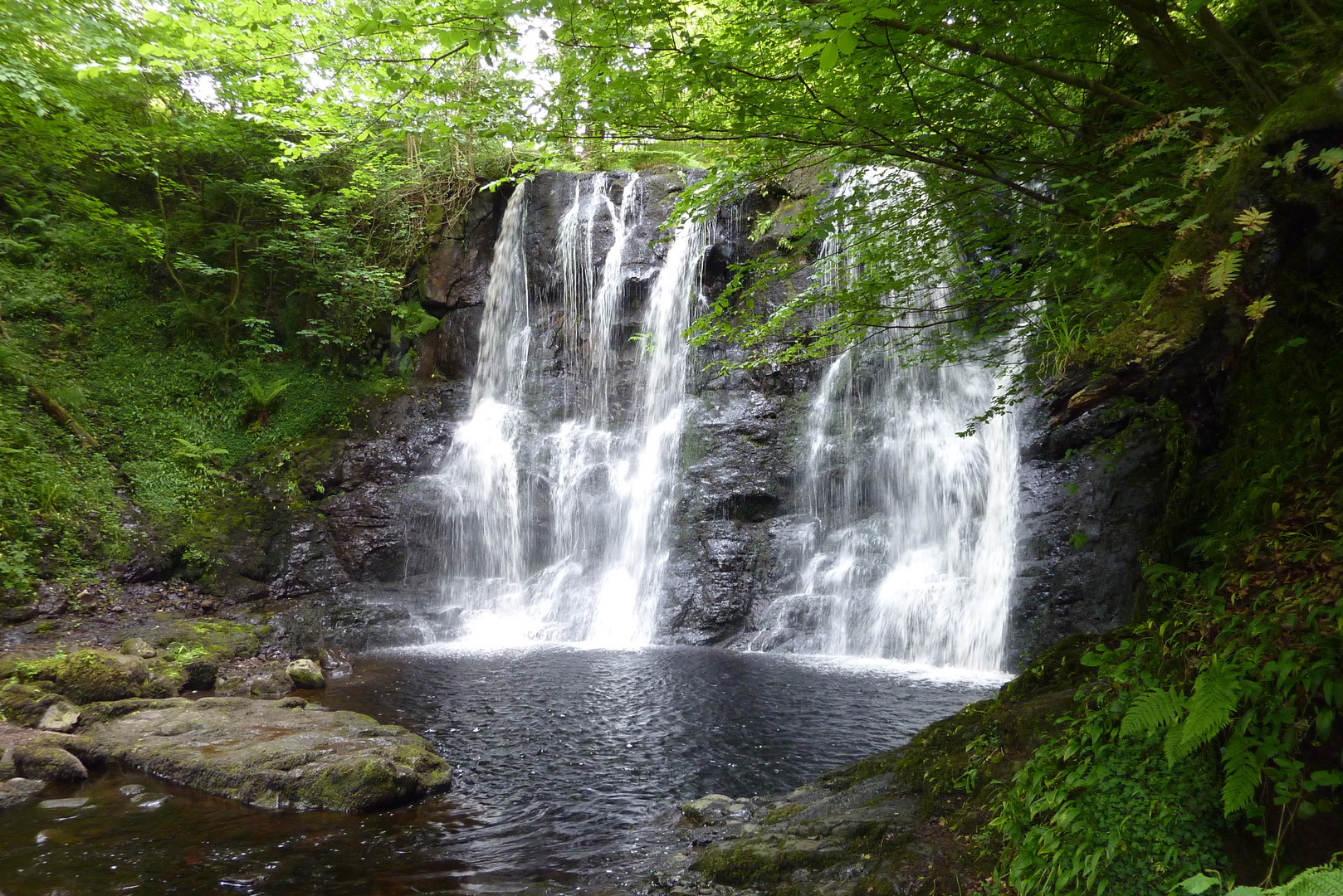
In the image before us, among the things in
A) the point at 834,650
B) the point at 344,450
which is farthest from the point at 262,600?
the point at 834,650

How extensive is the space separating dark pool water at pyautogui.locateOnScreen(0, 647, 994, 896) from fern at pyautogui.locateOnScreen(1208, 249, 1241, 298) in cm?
397

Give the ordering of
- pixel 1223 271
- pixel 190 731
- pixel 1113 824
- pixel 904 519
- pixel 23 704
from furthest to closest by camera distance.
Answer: pixel 904 519 → pixel 23 704 → pixel 190 731 → pixel 1223 271 → pixel 1113 824

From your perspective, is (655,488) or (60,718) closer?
(60,718)

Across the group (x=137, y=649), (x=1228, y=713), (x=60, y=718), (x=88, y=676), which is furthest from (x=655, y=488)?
(x=1228, y=713)

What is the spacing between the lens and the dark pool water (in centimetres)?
438

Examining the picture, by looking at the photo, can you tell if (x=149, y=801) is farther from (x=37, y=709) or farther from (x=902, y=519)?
(x=902, y=519)

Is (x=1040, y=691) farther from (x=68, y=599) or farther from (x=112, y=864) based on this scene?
(x=68, y=599)

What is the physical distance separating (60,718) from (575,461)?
9429mm

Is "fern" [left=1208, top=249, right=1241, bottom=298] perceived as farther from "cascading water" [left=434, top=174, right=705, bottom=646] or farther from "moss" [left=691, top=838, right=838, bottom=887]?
"cascading water" [left=434, top=174, right=705, bottom=646]

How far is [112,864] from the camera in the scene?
451 centimetres

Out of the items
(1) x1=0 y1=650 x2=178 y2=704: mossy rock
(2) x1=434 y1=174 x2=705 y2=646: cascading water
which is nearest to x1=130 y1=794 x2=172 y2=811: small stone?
(1) x1=0 y1=650 x2=178 y2=704: mossy rock

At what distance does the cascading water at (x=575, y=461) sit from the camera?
13.3m

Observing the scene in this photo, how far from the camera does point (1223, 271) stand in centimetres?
276

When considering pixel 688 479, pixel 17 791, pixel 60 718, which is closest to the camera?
pixel 17 791
